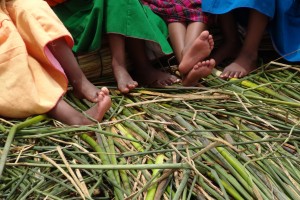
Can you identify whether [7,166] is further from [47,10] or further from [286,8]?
[286,8]

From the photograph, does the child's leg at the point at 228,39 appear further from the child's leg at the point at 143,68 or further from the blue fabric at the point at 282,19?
the child's leg at the point at 143,68

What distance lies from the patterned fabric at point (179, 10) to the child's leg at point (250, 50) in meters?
0.21

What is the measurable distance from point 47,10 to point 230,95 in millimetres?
734

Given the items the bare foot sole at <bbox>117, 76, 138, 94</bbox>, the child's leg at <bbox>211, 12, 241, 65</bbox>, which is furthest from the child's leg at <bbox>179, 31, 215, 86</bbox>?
the child's leg at <bbox>211, 12, 241, 65</bbox>

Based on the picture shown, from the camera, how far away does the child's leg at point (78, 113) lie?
5.50 feet

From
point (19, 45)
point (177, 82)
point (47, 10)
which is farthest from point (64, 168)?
point (177, 82)

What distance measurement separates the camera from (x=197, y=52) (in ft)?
6.44

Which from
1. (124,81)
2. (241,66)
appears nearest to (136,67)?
(124,81)

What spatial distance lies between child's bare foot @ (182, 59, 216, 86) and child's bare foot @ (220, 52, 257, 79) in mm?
184

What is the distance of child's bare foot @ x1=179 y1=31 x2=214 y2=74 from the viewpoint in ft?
6.32

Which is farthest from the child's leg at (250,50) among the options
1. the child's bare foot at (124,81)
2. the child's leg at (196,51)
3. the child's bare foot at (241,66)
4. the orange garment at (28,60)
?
the orange garment at (28,60)

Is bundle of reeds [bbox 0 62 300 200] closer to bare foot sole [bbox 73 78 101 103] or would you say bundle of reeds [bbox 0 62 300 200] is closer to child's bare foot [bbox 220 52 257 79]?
bare foot sole [bbox 73 78 101 103]

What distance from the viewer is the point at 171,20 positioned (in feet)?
7.41

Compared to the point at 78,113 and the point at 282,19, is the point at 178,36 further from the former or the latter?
the point at 78,113
